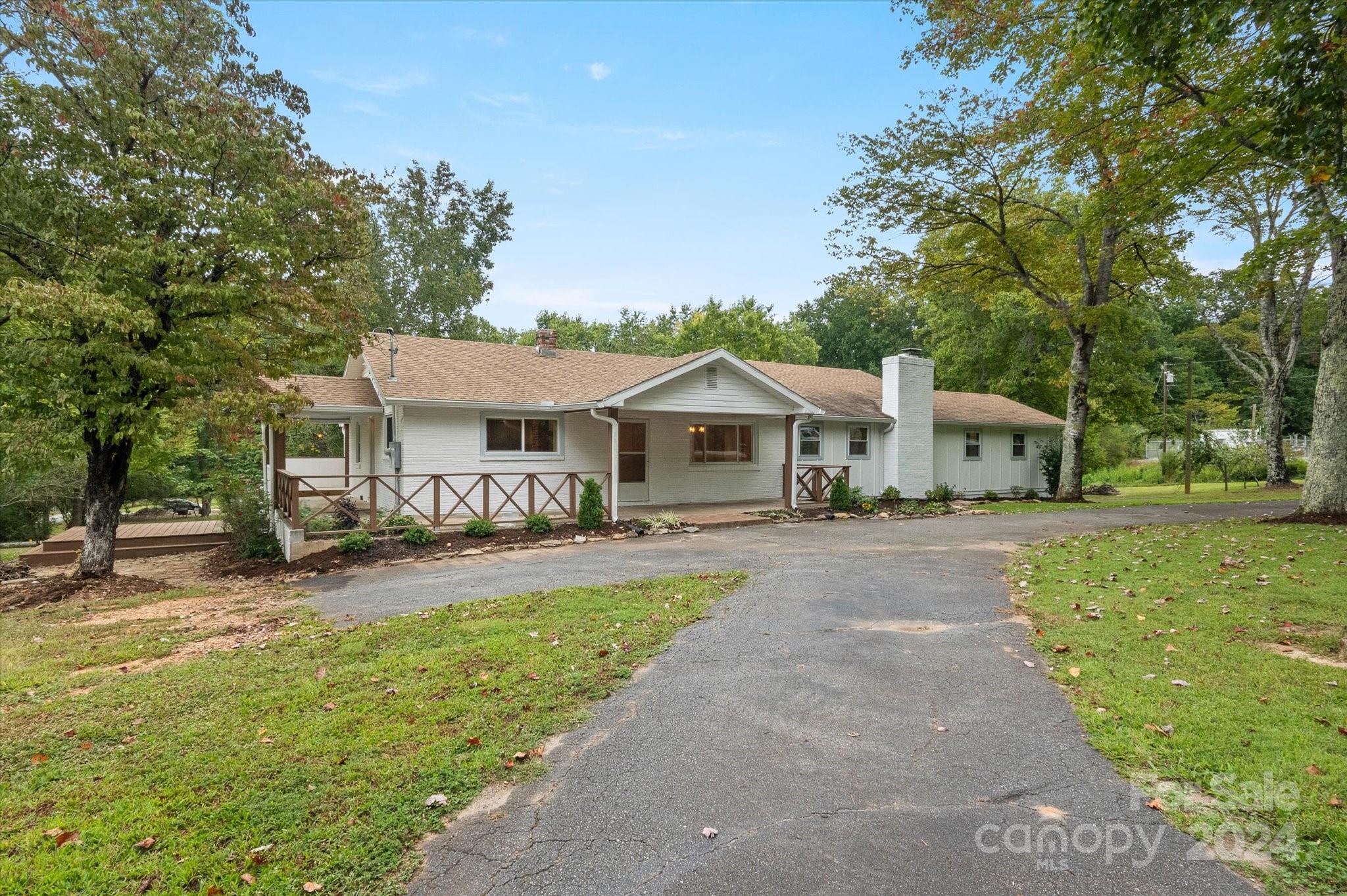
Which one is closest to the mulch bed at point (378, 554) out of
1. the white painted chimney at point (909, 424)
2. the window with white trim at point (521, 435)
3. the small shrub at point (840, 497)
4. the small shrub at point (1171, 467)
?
the window with white trim at point (521, 435)

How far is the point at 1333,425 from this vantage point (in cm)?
1207

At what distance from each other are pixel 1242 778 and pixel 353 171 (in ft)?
43.1

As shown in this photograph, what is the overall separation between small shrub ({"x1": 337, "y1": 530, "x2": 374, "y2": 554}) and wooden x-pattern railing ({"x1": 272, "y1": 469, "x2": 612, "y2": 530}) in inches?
37.4

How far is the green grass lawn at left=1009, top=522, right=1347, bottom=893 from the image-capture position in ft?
9.72

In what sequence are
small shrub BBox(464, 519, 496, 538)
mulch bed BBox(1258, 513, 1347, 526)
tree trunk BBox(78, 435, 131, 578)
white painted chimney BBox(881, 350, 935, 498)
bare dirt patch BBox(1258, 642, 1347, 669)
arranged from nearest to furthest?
bare dirt patch BBox(1258, 642, 1347, 669) → tree trunk BBox(78, 435, 131, 578) → mulch bed BBox(1258, 513, 1347, 526) → small shrub BBox(464, 519, 496, 538) → white painted chimney BBox(881, 350, 935, 498)

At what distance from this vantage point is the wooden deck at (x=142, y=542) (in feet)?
40.5

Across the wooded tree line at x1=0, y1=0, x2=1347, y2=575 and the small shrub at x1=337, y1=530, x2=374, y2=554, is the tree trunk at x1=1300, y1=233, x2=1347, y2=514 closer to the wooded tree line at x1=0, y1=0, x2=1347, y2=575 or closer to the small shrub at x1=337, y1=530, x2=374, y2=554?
the wooded tree line at x1=0, y1=0, x2=1347, y2=575

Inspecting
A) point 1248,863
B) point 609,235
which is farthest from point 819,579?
point 609,235

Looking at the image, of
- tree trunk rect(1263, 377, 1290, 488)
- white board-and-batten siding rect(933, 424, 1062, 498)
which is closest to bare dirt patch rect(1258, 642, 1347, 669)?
white board-and-batten siding rect(933, 424, 1062, 498)

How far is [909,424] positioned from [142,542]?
766 inches

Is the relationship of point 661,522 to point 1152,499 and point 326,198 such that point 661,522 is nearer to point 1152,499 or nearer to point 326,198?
point 326,198

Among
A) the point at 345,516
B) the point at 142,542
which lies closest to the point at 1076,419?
the point at 345,516

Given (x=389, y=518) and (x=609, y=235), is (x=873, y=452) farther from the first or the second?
(x=609, y=235)

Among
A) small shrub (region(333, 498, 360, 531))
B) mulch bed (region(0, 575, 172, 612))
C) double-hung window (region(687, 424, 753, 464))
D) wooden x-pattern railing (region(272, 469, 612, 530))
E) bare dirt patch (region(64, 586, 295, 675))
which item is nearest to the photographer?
bare dirt patch (region(64, 586, 295, 675))
